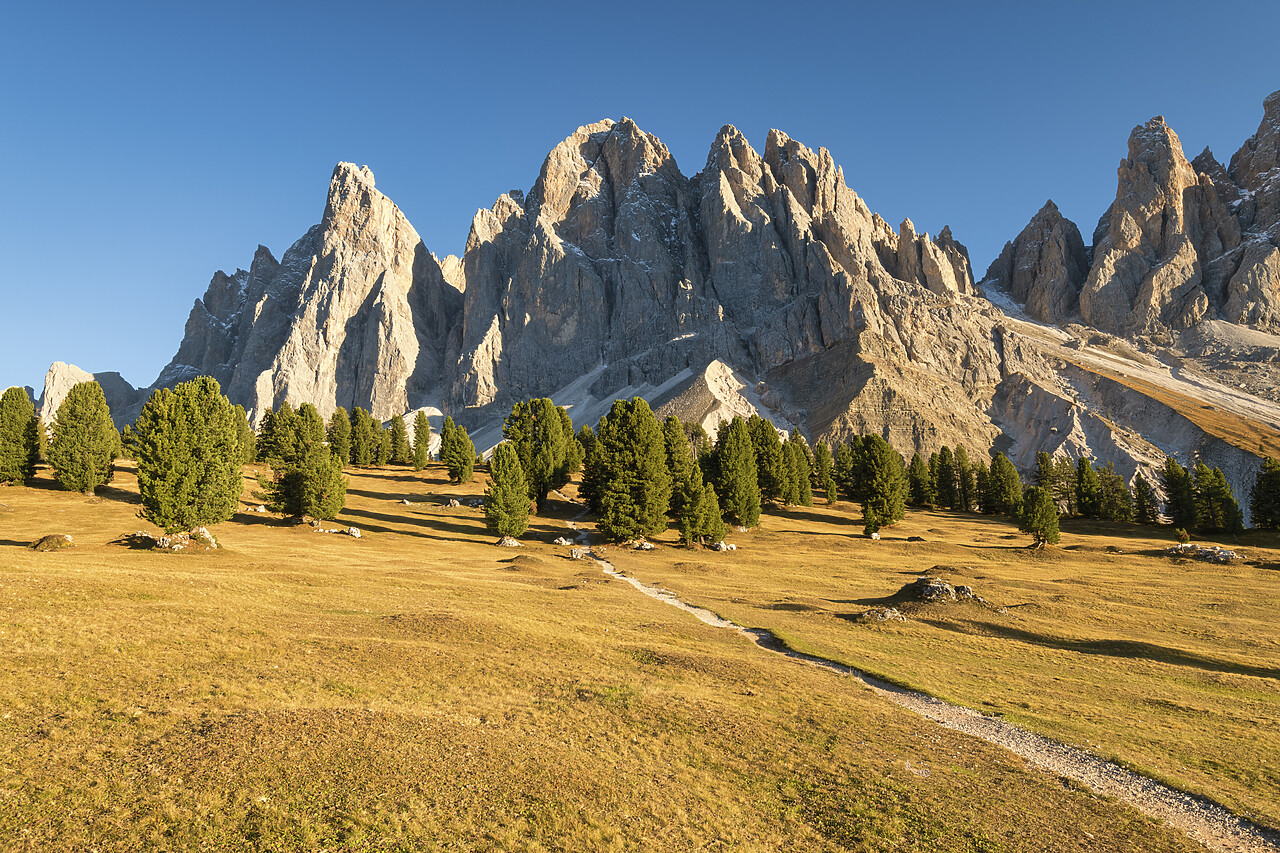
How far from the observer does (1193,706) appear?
19812 millimetres

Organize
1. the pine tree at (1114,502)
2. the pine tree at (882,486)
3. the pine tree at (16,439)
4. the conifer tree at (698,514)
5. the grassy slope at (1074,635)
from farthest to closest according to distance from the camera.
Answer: the pine tree at (1114,502)
the pine tree at (882,486)
the conifer tree at (698,514)
the pine tree at (16,439)
the grassy slope at (1074,635)

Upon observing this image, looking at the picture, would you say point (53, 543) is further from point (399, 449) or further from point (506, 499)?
point (399, 449)

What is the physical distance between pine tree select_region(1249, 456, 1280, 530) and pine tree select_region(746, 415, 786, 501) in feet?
219

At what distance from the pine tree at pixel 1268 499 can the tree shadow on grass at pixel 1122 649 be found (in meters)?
86.2

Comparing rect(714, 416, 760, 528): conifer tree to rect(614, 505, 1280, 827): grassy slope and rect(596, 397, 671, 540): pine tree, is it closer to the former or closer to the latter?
rect(614, 505, 1280, 827): grassy slope

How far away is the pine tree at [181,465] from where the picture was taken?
38.3 metres

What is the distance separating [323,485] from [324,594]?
108 ft

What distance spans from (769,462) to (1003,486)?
51.8m

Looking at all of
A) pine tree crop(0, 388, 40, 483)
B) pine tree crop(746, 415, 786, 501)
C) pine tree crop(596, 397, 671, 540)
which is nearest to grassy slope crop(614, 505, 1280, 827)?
pine tree crop(596, 397, 671, 540)

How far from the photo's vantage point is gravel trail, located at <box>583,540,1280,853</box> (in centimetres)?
1169

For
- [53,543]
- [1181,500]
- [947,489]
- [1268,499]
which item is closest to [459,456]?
[53,543]

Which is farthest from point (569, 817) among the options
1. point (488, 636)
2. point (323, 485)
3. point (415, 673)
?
point (323, 485)

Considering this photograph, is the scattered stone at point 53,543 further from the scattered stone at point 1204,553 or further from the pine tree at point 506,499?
the scattered stone at point 1204,553

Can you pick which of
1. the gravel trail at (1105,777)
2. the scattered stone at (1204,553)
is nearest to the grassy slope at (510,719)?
the gravel trail at (1105,777)
